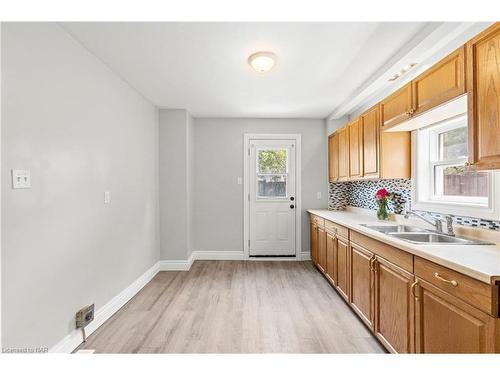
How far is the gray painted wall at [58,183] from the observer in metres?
1.50

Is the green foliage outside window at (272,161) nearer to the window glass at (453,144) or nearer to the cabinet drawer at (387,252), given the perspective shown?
the cabinet drawer at (387,252)

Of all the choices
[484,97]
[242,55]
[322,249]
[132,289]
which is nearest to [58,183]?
[132,289]

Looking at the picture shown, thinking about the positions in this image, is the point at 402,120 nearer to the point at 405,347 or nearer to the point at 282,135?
the point at 405,347

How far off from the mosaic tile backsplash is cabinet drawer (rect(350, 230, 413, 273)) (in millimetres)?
697

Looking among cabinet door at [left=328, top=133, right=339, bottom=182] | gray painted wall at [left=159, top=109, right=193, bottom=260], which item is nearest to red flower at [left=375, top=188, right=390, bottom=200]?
cabinet door at [left=328, top=133, right=339, bottom=182]

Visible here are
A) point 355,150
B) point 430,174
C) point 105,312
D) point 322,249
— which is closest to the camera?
point 105,312

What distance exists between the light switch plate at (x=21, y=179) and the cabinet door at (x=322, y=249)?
3143 millimetres

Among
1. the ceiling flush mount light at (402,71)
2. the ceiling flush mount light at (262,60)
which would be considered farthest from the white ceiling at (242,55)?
the ceiling flush mount light at (402,71)

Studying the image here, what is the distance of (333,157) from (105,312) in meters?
3.65

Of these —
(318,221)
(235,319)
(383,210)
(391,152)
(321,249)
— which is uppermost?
(391,152)

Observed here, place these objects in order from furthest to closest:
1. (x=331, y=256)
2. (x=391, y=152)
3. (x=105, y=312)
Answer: (x=331, y=256) → (x=391, y=152) → (x=105, y=312)

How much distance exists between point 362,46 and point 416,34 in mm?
382

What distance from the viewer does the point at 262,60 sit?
89.6 inches

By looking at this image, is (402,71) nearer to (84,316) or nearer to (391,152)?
(391,152)
